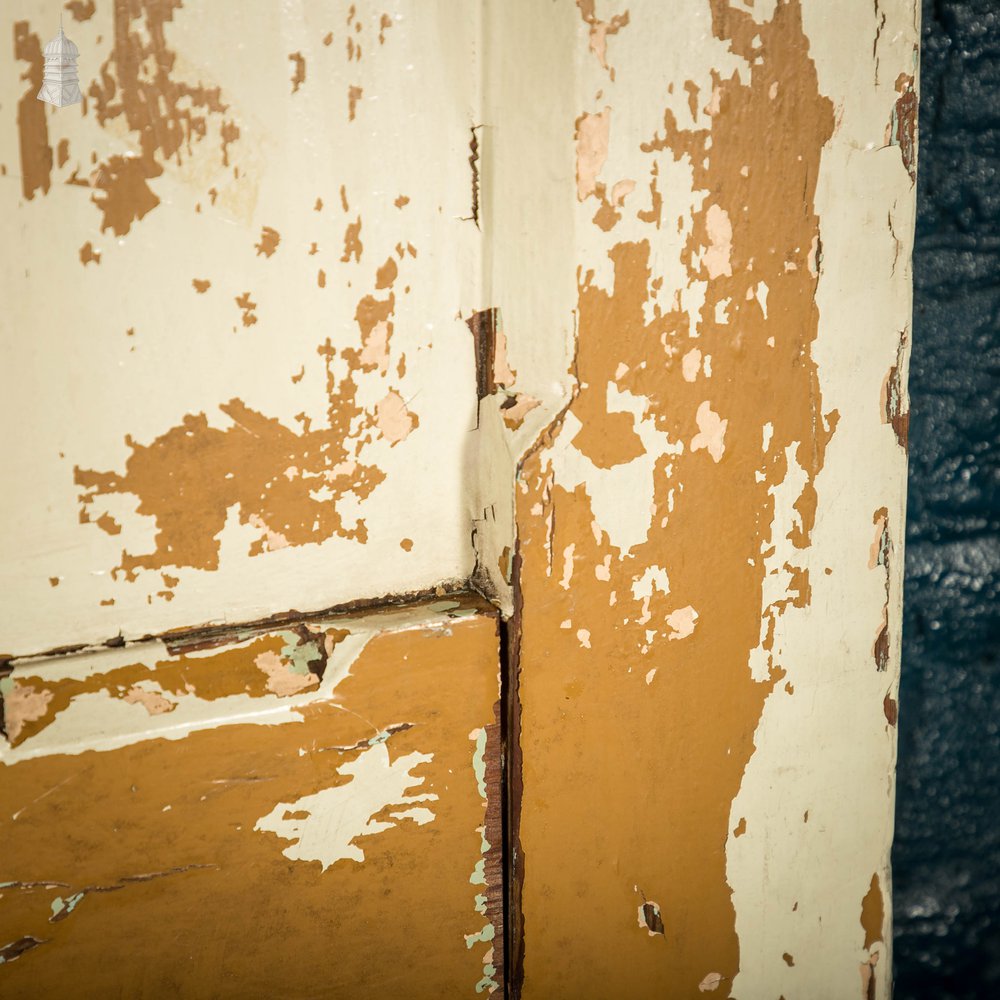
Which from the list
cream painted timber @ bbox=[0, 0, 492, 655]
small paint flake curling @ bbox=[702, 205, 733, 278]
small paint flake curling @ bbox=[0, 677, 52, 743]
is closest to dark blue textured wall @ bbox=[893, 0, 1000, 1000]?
small paint flake curling @ bbox=[702, 205, 733, 278]

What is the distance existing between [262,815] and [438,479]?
247 millimetres

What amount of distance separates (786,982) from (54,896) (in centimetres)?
57

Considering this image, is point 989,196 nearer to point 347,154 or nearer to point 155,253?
point 347,154

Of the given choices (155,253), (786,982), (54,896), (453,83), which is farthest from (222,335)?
(786,982)

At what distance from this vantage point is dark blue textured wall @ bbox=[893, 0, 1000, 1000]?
771 millimetres

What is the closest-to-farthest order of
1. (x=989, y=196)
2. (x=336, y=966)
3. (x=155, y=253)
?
(x=155, y=253)
(x=336, y=966)
(x=989, y=196)

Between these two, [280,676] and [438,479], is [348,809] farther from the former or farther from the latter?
[438,479]

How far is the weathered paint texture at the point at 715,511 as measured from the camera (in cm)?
53

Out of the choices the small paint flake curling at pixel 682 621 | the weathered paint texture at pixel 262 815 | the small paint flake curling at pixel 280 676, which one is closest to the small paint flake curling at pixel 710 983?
the weathered paint texture at pixel 262 815

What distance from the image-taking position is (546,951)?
61 centimetres

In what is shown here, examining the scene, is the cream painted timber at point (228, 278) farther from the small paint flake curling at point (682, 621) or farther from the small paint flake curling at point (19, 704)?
the small paint flake curling at point (682, 621)

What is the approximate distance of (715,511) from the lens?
0.59 m

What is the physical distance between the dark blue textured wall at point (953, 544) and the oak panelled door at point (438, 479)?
0.24m

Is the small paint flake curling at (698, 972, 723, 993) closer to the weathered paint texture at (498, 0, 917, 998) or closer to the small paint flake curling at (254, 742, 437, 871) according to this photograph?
the weathered paint texture at (498, 0, 917, 998)
